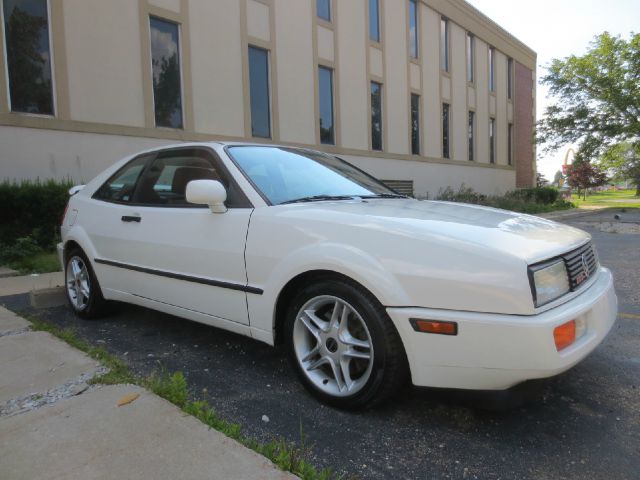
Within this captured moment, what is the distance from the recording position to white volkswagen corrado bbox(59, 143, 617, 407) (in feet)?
6.98

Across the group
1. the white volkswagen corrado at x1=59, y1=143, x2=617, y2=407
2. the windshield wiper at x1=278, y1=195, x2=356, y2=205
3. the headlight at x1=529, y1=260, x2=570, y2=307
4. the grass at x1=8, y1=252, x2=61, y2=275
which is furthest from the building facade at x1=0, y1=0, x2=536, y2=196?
the headlight at x1=529, y1=260, x2=570, y2=307

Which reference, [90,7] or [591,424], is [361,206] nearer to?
[591,424]

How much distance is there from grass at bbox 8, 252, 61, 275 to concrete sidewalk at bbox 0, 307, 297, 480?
4215mm

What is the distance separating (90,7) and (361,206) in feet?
26.6

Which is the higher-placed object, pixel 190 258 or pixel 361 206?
pixel 361 206

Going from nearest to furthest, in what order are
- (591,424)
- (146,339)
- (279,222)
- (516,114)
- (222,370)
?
(591,424), (279,222), (222,370), (146,339), (516,114)

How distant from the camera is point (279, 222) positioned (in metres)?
2.77

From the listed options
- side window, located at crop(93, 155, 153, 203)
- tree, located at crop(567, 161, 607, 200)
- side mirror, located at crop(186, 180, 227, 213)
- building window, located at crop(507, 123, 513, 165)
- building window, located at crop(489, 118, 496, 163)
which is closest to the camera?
side mirror, located at crop(186, 180, 227, 213)

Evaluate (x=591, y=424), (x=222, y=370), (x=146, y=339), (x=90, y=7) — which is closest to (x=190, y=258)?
(x=222, y=370)

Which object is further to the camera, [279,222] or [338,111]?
[338,111]

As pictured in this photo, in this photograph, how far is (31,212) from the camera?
743 centimetres

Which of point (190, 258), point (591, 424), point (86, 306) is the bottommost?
point (591, 424)

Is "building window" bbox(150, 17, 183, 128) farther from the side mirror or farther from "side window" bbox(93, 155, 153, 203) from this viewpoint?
the side mirror

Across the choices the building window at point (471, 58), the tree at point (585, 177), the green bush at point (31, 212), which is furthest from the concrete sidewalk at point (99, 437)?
the tree at point (585, 177)
